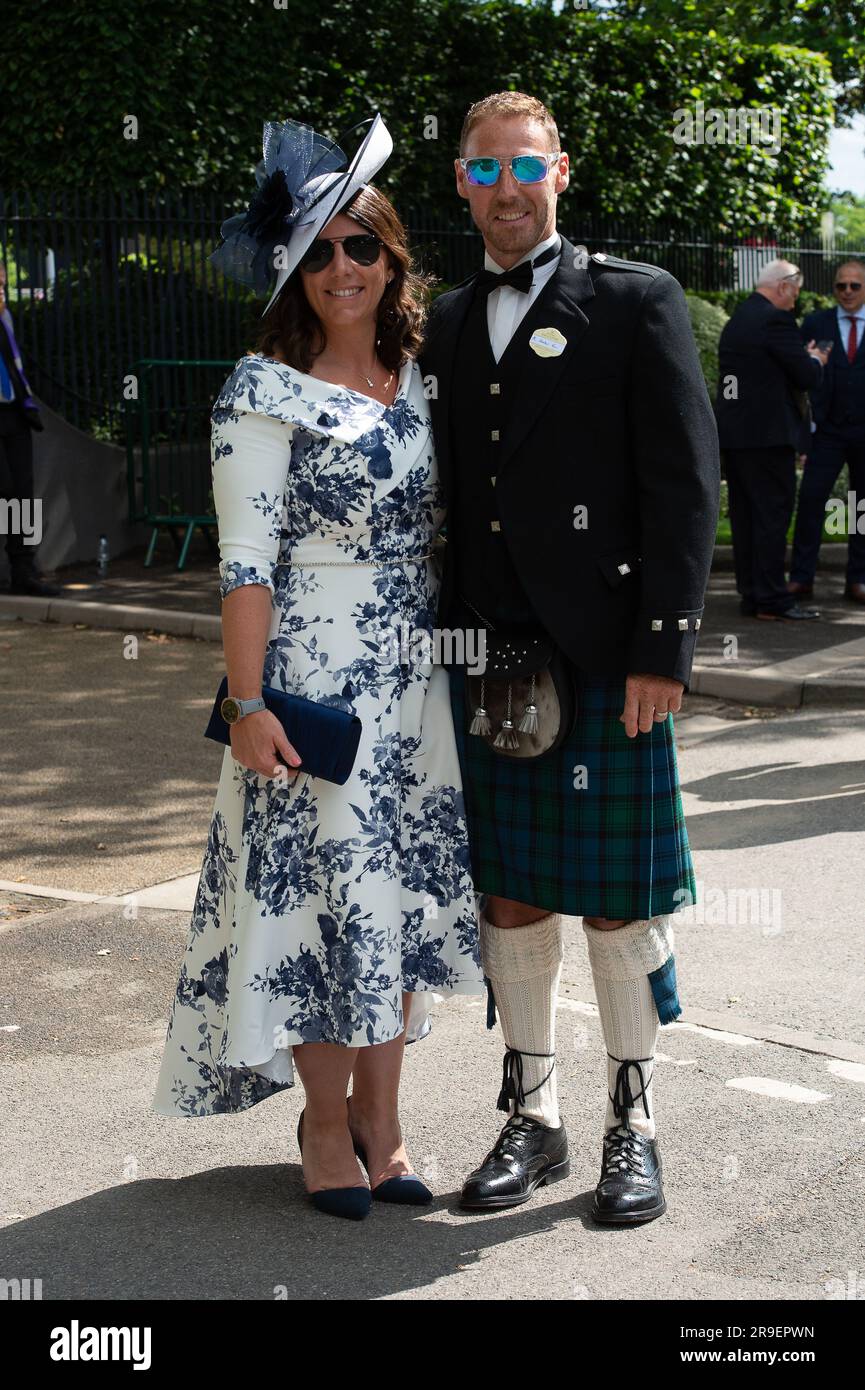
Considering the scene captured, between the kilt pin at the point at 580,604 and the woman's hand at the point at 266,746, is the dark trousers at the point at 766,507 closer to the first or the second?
the kilt pin at the point at 580,604

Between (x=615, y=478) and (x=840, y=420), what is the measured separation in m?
7.71

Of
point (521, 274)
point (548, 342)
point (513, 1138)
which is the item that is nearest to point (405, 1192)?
point (513, 1138)

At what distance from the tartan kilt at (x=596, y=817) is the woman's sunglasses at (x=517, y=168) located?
37.6 inches

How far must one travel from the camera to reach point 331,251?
3301 mm

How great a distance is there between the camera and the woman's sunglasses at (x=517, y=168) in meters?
3.25

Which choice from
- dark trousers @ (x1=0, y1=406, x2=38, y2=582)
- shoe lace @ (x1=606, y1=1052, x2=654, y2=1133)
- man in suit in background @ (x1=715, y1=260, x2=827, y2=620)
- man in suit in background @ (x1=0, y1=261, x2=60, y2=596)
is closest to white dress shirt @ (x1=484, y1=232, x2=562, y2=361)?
shoe lace @ (x1=606, y1=1052, x2=654, y2=1133)

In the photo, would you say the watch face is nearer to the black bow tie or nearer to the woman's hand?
the woman's hand

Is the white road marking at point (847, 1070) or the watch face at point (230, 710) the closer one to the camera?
the watch face at point (230, 710)

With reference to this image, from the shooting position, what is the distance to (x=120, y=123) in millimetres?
14008

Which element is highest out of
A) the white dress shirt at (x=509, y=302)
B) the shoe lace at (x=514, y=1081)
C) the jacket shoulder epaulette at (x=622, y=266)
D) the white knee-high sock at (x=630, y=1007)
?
the jacket shoulder epaulette at (x=622, y=266)

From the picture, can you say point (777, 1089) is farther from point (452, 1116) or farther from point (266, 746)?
point (266, 746)

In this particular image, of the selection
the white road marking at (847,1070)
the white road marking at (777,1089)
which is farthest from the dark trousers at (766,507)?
the white road marking at (777,1089)
